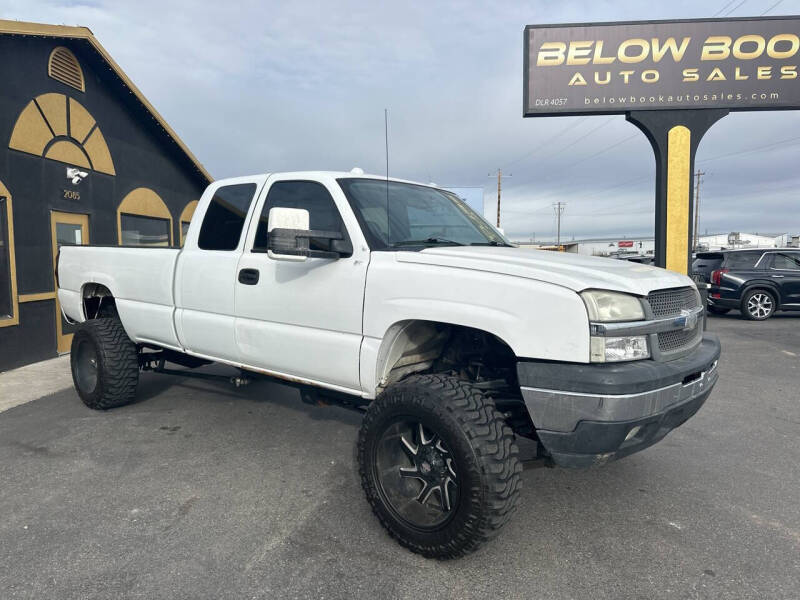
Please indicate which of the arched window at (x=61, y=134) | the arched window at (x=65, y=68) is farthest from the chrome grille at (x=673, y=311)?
the arched window at (x=65, y=68)

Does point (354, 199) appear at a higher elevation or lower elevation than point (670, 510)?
higher

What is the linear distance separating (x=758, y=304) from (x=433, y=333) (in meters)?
12.9

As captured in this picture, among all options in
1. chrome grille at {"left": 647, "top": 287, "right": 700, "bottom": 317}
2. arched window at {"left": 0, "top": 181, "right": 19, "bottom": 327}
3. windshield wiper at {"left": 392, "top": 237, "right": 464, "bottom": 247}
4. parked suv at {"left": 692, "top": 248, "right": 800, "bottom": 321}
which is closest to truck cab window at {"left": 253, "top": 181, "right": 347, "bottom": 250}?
windshield wiper at {"left": 392, "top": 237, "right": 464, "bottom": 247}

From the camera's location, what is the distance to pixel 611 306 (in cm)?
247

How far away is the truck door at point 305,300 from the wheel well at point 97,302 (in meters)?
2.42

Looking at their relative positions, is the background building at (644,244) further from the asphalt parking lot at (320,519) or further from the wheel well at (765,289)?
the asphalt parking lot at (320,519)

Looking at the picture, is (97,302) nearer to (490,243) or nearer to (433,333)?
(433,333)

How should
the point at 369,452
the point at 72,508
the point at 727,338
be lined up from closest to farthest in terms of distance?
the point at 369,452
the point at 72,508
the point at 727,338

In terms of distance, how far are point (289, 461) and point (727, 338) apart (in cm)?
937

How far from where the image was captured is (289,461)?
3.95 m

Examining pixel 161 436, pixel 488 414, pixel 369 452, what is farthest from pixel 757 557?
pixel 161 436

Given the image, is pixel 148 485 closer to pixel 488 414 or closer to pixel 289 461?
pixel 289 461

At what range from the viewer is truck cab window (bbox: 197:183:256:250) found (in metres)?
4.02

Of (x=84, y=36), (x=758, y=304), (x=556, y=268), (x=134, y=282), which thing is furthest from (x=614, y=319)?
(x=758, y=304)
